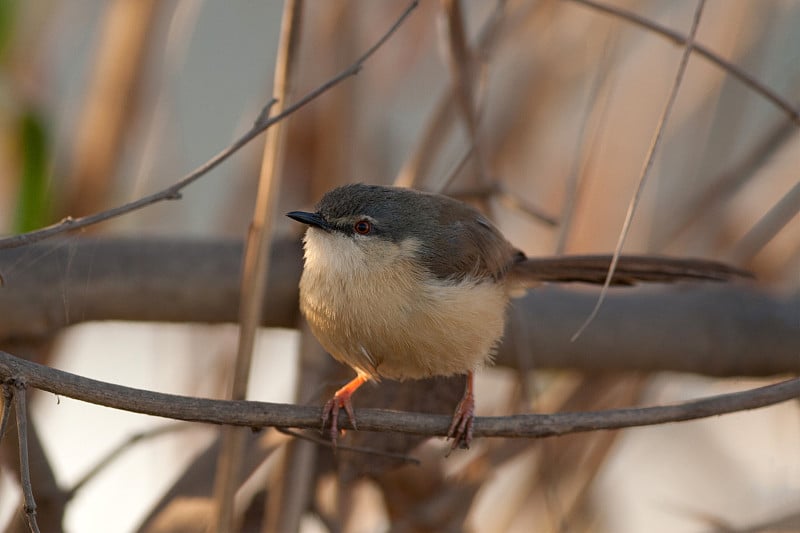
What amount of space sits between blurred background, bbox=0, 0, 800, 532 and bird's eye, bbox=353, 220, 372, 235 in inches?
11.8

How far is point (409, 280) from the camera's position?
2.20m

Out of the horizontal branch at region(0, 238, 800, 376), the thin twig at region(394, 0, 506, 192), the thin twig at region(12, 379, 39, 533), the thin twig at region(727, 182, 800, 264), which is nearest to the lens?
the thin twig at region(12, 379, 39, 533)

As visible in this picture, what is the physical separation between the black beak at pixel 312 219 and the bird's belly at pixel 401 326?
0.16 meters

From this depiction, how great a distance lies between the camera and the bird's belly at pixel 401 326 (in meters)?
2.12

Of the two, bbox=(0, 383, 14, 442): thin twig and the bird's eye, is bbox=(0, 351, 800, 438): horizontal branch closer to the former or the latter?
bbox=(0, 383, 14, 442): thin twig

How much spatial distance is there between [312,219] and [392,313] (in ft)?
1.14

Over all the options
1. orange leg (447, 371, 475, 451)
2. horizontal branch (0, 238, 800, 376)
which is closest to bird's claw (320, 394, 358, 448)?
orange leg (447, 371, 475, 451)

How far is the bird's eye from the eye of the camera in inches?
91.7

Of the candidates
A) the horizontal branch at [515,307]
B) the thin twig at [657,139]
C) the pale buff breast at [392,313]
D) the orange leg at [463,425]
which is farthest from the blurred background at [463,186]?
the thin twig at [657,139]

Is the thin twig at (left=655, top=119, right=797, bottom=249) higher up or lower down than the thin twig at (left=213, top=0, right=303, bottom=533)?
higher up

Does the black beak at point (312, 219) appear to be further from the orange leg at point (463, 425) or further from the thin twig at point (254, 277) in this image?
the orange leg at point (463, 425)

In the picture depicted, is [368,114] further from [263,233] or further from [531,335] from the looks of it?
[263,233]

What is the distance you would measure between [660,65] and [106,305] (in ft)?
8.31

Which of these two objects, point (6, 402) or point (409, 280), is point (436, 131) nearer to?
point (409, 280)
